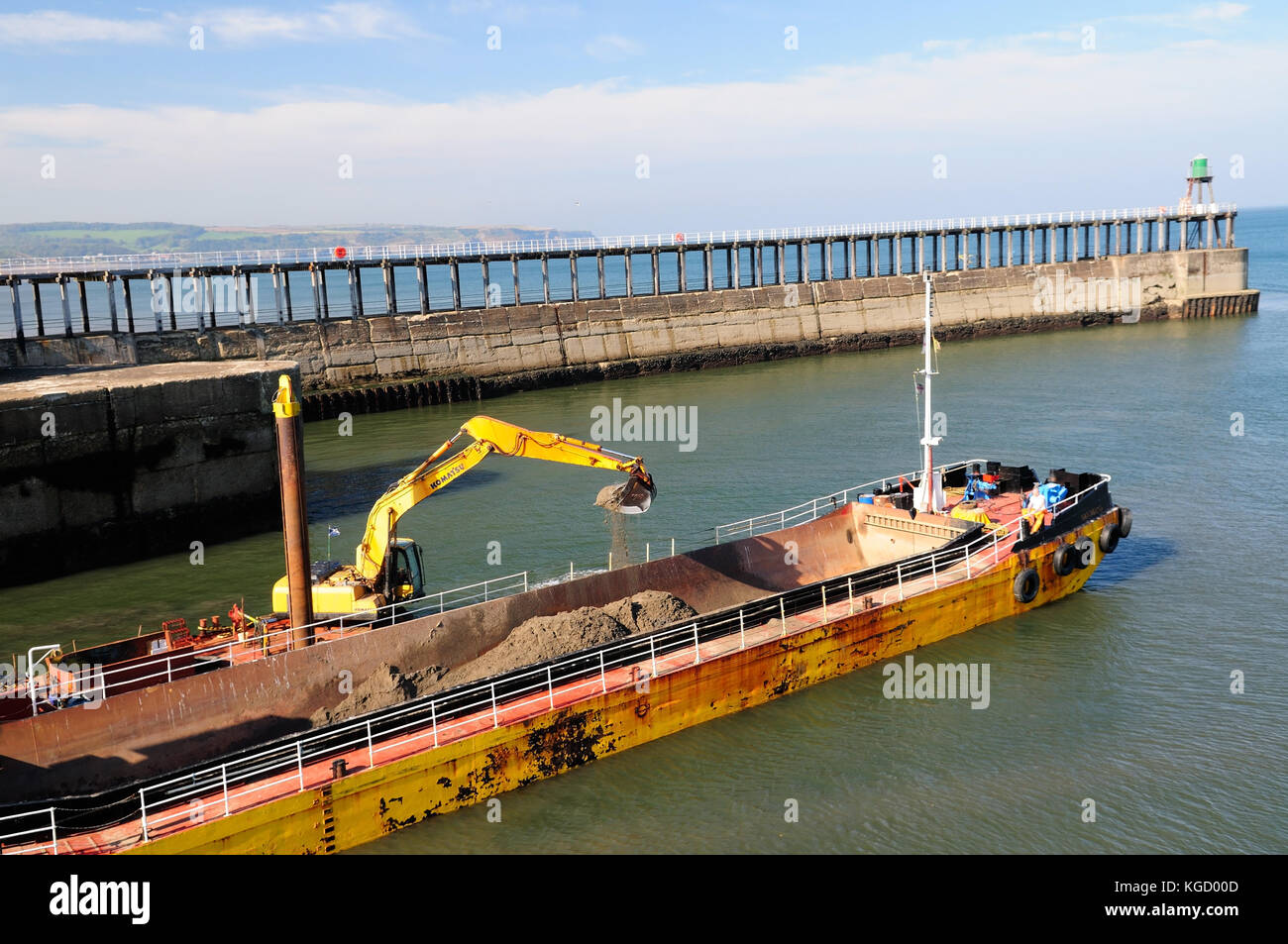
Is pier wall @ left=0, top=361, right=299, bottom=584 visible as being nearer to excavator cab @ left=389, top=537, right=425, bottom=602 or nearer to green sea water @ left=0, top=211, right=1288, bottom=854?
green sea water @ left=0, top=211, right=1288, bottom=854

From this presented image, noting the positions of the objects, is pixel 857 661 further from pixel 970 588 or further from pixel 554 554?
pixel 554 554

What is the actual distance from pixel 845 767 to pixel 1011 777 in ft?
8.84

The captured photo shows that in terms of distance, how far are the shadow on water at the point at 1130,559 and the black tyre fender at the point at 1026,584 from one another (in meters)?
3.20

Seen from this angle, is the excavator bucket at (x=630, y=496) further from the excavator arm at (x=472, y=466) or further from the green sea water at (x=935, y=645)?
the green sea water at (x=935, y=645)

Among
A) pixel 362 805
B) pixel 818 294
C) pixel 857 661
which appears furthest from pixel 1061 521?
pixel 818 294

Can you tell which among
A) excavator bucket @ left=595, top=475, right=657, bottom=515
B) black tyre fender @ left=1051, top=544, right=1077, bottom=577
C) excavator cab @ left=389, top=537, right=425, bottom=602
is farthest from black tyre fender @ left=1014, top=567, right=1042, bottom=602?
excavator cab @ left=389, top=537, right=425, bottom=602

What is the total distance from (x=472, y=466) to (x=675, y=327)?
153ft

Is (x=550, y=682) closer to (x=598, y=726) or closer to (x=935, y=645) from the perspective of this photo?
(x=598, y=726)

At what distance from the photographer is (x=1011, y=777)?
16.8 m

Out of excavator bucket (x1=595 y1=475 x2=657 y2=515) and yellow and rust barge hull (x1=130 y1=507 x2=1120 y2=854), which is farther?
excavator bucket (x1=595 y1=475 x2=657 y2=515)

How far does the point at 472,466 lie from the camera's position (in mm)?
19234

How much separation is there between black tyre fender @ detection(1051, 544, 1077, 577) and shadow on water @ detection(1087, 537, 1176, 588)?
224 cm

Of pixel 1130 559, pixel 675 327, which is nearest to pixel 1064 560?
pixel 1130 559

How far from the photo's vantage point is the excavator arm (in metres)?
18.4
